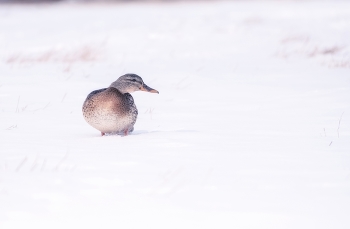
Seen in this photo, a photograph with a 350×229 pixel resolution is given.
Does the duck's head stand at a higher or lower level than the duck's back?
higher

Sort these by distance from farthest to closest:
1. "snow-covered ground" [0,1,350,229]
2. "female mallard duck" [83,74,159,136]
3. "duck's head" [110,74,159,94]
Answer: "duck's head" [110,74,159,94] < "female mallard duck" [83,74,159,136] < "snow-covered ground" [0,1,350,229]

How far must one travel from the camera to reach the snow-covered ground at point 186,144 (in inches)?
159

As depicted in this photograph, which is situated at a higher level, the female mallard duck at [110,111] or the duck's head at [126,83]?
the duck's head at [126,83]

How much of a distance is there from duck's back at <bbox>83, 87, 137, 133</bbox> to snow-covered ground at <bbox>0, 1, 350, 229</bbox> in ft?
0.54

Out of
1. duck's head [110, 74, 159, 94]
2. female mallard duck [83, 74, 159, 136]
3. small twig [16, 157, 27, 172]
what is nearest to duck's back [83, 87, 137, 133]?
female mallard duck [83, 74, 159, 136]

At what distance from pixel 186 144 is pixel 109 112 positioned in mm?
988

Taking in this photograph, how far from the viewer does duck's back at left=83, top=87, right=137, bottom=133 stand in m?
6.45

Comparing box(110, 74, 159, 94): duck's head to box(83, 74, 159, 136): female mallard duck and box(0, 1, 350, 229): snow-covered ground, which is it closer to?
box(83, 74, 159, 136): female mallard duck

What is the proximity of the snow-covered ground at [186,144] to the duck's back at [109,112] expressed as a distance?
6.5 inches

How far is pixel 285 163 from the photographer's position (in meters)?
5.25

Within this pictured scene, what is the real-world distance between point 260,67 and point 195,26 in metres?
12.0

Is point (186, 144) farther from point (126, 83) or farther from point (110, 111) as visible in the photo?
point (126, 83)

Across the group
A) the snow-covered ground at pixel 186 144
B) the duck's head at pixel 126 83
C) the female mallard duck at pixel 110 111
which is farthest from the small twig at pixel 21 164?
the duck's head at pixel 126 83

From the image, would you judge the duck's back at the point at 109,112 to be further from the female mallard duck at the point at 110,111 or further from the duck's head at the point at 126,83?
the duck's head at the point at 126,83
